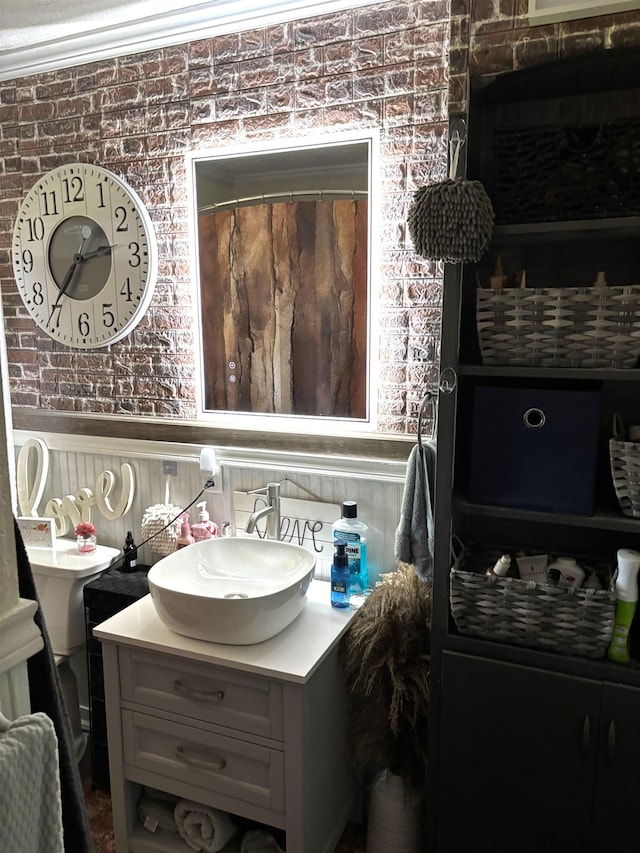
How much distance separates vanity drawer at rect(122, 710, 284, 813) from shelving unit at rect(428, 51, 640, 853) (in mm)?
419

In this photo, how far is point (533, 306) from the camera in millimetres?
1488

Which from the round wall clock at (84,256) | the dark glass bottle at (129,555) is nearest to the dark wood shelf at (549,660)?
the dark glass bottle at (129,555)

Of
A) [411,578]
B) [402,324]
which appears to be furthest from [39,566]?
[402,324]

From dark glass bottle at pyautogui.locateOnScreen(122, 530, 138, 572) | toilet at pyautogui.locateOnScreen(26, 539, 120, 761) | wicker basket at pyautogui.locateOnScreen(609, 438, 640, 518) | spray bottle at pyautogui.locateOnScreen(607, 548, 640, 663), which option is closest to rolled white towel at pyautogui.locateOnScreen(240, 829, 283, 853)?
toilet at pyautogui.locateOnScreen(26, 539, 120, 761)

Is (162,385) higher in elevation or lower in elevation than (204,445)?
higher

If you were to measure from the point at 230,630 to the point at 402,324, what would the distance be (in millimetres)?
1021

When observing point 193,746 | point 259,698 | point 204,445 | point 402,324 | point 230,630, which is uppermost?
point 402,324

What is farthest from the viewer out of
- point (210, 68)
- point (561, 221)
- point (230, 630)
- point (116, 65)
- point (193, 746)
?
point (116, 65)

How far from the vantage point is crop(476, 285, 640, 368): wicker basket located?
143 centimetres

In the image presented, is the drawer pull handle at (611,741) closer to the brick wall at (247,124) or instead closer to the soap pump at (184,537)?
the brick wall at (247,124)

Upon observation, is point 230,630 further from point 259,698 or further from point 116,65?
point 116,65

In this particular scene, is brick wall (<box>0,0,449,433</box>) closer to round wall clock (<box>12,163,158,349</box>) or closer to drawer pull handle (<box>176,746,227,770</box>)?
round wall clock (<box>12,163,158,349</box>)

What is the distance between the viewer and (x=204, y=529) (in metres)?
2.27

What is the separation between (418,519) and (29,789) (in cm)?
118
